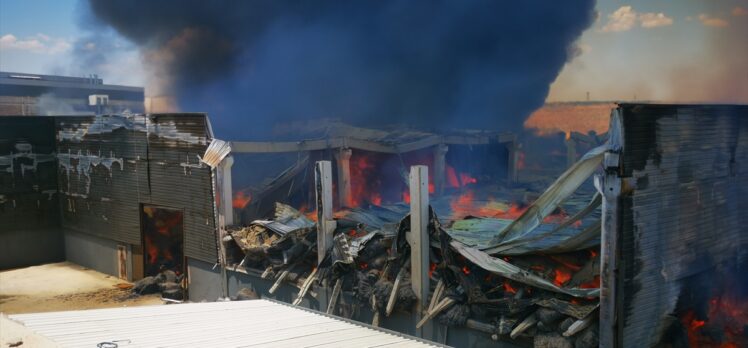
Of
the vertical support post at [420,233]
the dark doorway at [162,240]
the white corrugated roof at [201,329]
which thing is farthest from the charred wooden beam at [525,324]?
the dark doorway at [162,240]

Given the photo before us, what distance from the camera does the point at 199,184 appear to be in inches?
539

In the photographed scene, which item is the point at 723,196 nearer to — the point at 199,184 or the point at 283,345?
the point at 283,345

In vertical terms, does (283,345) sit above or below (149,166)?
below

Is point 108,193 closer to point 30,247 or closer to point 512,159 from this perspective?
point 30,247

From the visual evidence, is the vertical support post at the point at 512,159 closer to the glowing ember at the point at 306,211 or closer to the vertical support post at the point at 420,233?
the glowing ember at the point at 306,211

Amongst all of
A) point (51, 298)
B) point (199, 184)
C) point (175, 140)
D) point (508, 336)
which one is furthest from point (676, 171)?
point (51, 298)

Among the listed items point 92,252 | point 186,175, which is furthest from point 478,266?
point 92,252

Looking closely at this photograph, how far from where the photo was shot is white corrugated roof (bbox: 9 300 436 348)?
469 cm

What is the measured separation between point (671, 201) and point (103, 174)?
48.7ft

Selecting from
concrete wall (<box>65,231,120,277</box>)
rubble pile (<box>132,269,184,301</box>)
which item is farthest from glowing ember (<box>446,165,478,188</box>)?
concrete wall (<box>65,231,120,277</box>)

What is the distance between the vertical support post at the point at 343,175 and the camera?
15.1 meters

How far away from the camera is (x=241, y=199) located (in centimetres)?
1492

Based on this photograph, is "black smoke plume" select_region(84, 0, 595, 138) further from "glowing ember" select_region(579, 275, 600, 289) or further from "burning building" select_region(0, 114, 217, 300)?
"glowing ember" select_region(579, 275, 600, 289)

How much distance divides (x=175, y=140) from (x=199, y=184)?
4.62ft
